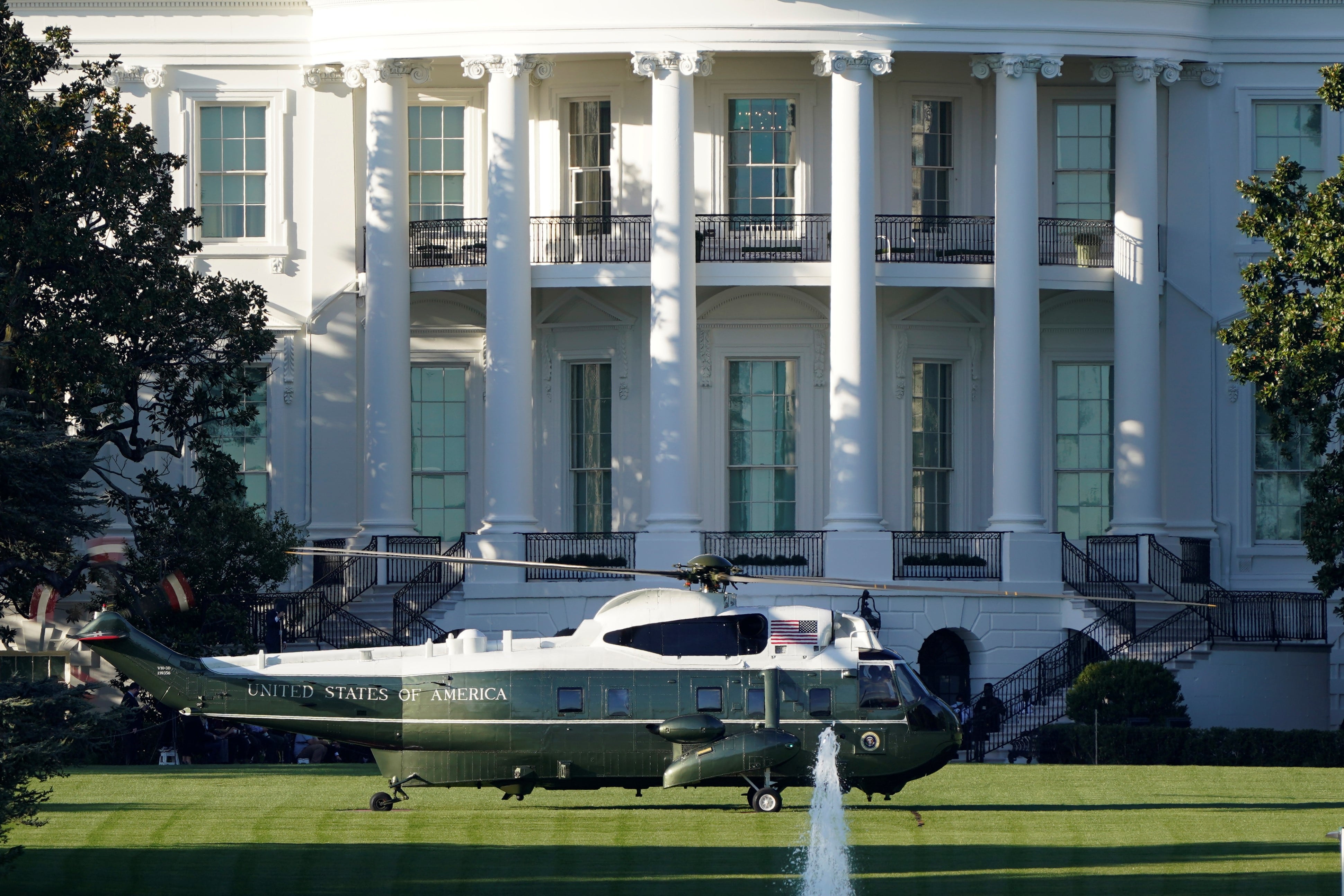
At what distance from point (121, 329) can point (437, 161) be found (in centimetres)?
1180

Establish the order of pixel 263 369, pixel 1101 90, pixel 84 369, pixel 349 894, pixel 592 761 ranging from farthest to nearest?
pixel 1101 90 < pixel 263 369 < pixel 84 369 < pixel 592 761 < pixel 349 894

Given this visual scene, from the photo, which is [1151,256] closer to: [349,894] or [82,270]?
[82,270]

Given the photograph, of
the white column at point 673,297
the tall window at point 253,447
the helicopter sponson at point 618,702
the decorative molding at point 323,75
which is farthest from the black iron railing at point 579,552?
the helicopter sponson at point 618,702

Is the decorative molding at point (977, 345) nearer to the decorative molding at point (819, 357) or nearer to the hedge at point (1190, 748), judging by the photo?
the decorative molding at point (819, 357)

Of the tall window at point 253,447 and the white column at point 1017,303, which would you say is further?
the tall window at point 253,447

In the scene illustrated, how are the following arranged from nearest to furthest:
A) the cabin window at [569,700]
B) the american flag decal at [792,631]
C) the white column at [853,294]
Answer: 1. the cabin window at [569,700]
2. the american flag decal at [792,631]
3. the white column at [853,294]

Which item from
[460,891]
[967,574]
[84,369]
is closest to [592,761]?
[460,891]

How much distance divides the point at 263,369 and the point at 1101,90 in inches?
622

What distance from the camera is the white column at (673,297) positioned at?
3997 cm

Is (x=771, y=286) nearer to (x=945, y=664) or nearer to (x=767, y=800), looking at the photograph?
(x=945, y=664)

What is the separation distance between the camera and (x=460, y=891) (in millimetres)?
21469

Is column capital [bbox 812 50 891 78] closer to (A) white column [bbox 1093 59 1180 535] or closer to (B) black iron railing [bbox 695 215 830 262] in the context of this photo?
(B) black iron railing [bbox 695 215 830 262]

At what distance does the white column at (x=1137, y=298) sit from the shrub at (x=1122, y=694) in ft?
15.2

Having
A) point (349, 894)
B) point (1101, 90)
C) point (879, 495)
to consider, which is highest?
point (1101, 90)
